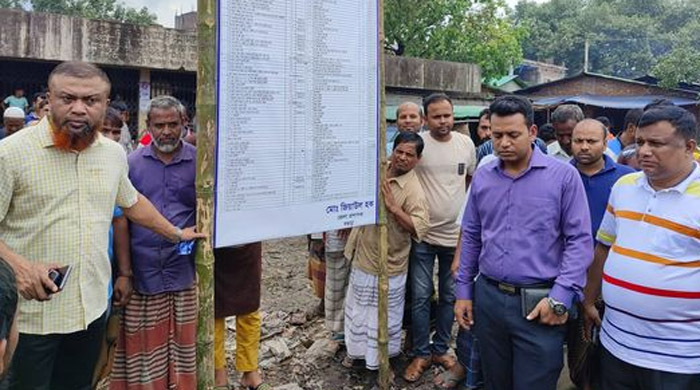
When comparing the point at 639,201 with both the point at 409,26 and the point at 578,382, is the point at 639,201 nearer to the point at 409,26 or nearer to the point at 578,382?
the point at 578,382

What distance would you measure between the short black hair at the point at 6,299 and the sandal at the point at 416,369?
A: 9.36ft

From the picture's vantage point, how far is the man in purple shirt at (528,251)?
2461 mm

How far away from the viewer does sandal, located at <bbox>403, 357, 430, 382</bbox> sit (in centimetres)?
365

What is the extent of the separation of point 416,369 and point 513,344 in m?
1.22

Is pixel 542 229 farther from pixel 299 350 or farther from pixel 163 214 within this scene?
pixel 299 350

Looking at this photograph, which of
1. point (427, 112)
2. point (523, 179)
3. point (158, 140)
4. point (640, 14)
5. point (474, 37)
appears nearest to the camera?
point (523, 179)

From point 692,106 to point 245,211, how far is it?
18573mm

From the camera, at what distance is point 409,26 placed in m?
17.7

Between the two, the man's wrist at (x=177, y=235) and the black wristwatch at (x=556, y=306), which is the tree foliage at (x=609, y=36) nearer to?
the black wristwatch at (x=556, y=306)

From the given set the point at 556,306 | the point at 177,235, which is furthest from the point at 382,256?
the point at 177,235

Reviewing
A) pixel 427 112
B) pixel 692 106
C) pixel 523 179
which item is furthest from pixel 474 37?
pixel 523 179

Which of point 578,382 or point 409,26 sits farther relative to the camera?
point 409,26

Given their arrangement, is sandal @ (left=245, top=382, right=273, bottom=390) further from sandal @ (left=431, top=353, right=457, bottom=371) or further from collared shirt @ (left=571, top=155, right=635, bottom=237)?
collared shirt @ (left=571, top=155, right=635, bottom=237)

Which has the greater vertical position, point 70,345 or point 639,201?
point 639,201
